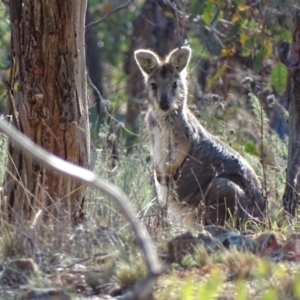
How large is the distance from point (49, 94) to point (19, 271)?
2215 millimetres

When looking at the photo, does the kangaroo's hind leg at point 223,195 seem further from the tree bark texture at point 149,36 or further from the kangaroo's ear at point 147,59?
the tree bark texture at point 149,36

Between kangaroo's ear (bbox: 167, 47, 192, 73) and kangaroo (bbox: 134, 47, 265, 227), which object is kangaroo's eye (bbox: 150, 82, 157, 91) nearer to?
kangaroo (bbox: 134, 47, 265, 227)

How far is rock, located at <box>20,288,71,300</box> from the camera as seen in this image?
176 inches

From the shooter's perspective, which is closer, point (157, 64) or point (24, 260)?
point (24, 260)

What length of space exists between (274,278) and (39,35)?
2.99 metres

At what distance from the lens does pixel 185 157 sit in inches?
367

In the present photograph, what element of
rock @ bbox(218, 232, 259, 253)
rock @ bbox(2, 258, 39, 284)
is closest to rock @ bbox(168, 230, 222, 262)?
rock @ bbox(218, 232, 259, 253)

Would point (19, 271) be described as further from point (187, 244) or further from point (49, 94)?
point (49, 94)

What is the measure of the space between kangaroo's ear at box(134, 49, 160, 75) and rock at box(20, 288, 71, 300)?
5.68 metres

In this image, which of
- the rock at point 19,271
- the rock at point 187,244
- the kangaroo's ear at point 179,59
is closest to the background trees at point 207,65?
the kangaroo's ear at point 179,59

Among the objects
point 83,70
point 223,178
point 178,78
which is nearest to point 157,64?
Answer: point 178,78

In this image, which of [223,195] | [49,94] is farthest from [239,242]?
[223,195]

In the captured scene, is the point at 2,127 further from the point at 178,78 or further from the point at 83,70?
the point at 178,78

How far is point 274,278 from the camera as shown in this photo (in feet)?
Result: 14.8
